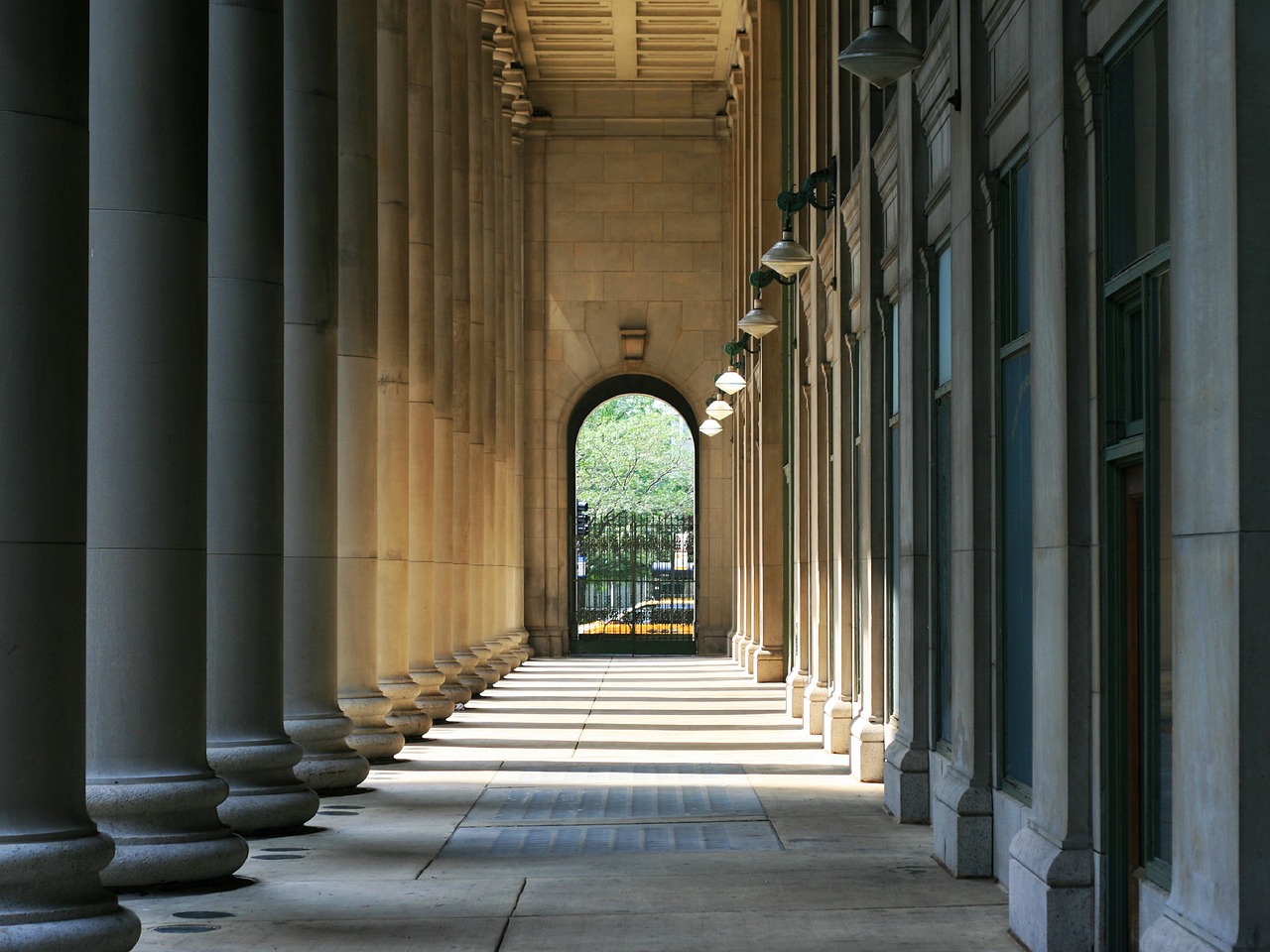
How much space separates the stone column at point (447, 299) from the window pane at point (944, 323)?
13.3m

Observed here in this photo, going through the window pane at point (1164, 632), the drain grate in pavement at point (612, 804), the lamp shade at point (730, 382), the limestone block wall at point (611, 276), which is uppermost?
the limestone block wall at point (611, 276)

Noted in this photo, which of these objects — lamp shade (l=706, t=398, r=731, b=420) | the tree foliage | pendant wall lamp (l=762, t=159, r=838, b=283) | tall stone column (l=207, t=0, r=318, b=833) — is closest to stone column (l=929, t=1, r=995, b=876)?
tall stone column (l=207, t=0, r=318, b=833)

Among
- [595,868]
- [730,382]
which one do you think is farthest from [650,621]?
[595,868]

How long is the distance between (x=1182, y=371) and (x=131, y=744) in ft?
23.5

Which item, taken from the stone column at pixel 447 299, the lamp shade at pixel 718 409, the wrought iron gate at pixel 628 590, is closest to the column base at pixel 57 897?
the stone column at pixel 447 299

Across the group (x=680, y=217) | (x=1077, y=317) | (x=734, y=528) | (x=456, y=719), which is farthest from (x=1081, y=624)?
(x=680, y=217)

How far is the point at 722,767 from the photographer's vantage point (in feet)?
69.0

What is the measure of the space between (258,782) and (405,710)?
32.8ft

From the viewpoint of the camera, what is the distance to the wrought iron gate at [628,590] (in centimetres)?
5775

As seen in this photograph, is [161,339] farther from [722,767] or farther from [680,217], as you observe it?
[680,217]

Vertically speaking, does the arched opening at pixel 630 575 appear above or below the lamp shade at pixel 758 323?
below

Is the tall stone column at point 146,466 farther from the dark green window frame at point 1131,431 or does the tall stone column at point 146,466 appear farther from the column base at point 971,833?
the dark green window frame at point 1131,431

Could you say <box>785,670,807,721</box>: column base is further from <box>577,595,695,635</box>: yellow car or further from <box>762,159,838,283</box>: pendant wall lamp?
<box>577,595,695,635</box>: yellow car

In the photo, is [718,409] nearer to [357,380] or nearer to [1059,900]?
[357,380]
